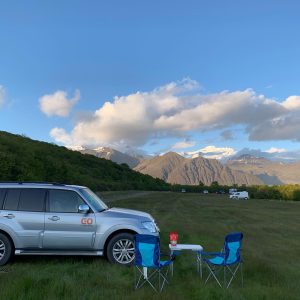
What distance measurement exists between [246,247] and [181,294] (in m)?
8.07

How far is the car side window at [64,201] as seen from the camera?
11039 mm

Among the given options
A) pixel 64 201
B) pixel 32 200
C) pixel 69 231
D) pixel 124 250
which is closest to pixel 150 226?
pixel 124 250

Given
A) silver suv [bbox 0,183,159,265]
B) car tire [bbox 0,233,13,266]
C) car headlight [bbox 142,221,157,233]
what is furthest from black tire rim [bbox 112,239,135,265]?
car tire [bbox 0,233,13,266]

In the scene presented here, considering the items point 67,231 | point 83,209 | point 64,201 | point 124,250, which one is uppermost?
point 64,201

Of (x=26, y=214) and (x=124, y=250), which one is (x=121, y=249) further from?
(x=26, y=214)

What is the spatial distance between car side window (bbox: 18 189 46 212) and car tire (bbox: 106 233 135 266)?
1.89m

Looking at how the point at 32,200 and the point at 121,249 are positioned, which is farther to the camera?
the point at 32,200

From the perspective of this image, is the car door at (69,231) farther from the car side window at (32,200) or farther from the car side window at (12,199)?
the car side window at (12,199)

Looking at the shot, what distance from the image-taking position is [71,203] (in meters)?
11.1

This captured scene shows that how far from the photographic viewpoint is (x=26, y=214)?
A: 1092 centimetres

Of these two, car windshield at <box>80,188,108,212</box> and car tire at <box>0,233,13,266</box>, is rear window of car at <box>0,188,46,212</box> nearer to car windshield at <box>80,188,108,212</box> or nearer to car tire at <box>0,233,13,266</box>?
car tire at <box>0,233,13,266</box>

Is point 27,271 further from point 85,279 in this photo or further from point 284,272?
point 284,272

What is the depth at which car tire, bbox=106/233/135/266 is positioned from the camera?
10.7 m

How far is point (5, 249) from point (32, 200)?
4.15 feet
